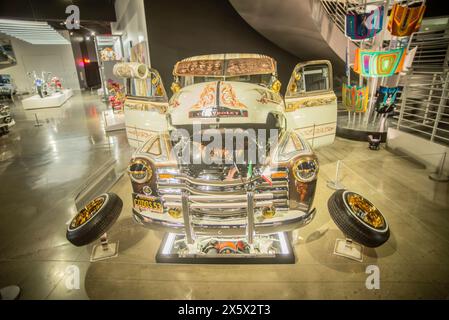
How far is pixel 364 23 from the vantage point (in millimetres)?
5273

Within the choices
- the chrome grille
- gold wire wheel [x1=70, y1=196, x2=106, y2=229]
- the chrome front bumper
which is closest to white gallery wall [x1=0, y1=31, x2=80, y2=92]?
gold wire wheel [x1=70, y1=196, x2=106, y2=229]

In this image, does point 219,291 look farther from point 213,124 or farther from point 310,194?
point 213,124

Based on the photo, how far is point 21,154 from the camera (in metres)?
5.77

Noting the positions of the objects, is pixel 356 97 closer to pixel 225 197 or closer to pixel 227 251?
pixel 227 251

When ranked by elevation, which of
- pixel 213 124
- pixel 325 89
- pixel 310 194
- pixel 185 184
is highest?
pixel 325 89

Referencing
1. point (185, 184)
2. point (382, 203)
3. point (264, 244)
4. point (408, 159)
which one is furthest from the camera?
point (408, 159)

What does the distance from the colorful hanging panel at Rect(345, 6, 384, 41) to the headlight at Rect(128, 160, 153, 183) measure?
528 centimetres

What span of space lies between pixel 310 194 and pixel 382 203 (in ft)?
5.73

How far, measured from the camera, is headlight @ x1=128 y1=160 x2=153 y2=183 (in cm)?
235

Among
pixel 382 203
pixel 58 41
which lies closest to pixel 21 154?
pixel 382 203

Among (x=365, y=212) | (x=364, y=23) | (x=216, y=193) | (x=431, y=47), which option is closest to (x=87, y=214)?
(x=216, y=193)

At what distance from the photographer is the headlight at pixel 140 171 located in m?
2.35

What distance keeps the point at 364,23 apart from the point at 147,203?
5533 mm
